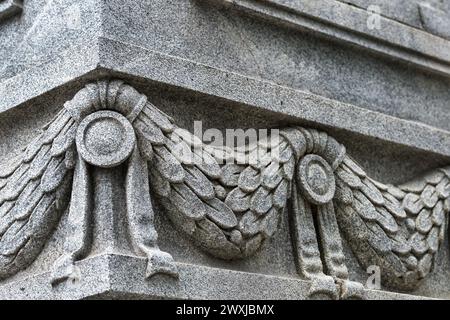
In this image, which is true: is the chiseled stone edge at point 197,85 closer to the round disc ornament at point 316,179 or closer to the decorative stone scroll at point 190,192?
the decorative stone scroll at point 190,192

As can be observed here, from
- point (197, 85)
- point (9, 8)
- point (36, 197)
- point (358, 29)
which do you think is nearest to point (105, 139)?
point (36, 197)

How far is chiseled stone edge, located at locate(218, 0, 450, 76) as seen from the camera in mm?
6305

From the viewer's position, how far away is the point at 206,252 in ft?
18.7

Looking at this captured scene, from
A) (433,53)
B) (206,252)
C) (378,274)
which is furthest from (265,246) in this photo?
(433,53)

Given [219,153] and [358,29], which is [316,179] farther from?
[358,29]

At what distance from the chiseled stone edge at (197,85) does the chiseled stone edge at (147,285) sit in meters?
0.90

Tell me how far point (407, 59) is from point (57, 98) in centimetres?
231

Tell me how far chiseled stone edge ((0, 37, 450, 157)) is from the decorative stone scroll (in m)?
0.10

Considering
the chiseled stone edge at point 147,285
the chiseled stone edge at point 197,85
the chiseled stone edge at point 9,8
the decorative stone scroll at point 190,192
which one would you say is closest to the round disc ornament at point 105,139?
Result: the decorative stone scroll at point 190,192

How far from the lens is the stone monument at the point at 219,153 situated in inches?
213

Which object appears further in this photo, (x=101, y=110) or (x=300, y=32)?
(x=300, y=32)

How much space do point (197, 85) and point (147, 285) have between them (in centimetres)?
109

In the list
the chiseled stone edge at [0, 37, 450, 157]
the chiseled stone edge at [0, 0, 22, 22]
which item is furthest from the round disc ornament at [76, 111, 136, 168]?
the chiseled stone edge at [0, 0, 22, 22]
